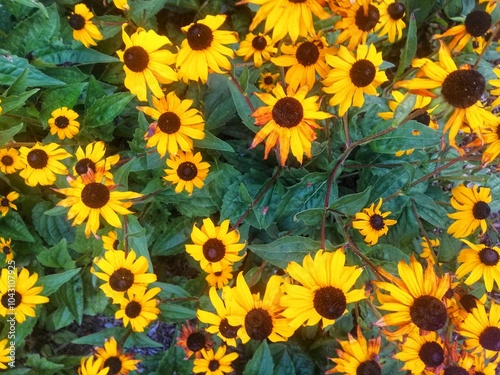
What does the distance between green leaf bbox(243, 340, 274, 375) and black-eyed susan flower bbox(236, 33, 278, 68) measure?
121 centimetres

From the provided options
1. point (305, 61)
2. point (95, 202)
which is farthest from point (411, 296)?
point (95, 202)

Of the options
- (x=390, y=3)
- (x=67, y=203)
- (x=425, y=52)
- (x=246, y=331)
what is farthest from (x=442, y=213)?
(x=67, y=203)

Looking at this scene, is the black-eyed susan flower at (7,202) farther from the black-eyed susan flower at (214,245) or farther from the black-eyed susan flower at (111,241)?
the black-eyed susan flower at (214,245)

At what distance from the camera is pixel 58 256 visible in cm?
197

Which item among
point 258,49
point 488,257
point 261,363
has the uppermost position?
point 258,49

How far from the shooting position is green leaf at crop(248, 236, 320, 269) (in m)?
1.50

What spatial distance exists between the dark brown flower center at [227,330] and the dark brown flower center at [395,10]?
1290mm

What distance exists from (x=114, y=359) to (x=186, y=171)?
0.84 meters

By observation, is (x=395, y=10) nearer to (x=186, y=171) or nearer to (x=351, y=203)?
(x=351, y=203)

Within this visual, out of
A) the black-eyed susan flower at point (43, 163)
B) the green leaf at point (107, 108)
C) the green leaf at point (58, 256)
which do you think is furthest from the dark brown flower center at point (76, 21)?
the green leaf at point (58, 256)

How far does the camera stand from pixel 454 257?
205 cm

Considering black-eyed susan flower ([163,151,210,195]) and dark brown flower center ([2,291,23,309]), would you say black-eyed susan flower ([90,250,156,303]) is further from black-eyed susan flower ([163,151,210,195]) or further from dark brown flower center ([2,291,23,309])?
dark brown flower center ([2,291,23,309])

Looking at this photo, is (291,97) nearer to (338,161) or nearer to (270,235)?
(338,161)

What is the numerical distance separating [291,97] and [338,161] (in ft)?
1.18
